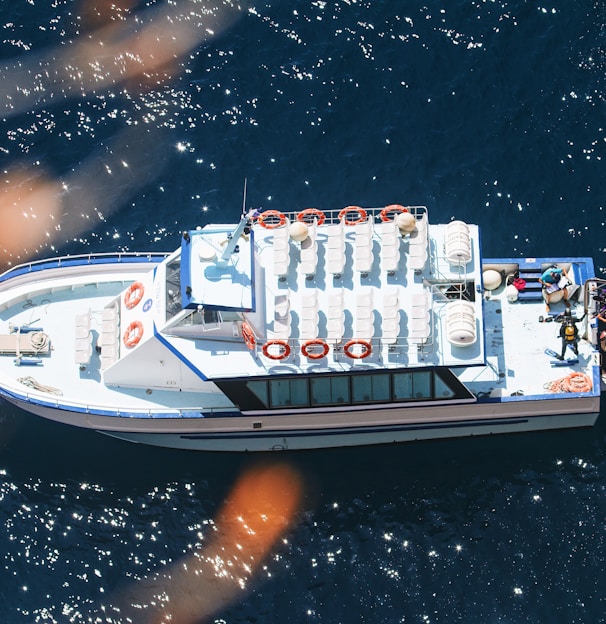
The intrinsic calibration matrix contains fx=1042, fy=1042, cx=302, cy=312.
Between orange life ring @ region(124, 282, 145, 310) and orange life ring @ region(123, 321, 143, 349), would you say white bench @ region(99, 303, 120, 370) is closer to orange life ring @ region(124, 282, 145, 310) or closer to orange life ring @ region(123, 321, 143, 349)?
orange life ring @ region(123, 321, 143, 349)

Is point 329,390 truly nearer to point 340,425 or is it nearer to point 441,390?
point 340,425

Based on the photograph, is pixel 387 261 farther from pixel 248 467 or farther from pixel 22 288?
pixel 22 288

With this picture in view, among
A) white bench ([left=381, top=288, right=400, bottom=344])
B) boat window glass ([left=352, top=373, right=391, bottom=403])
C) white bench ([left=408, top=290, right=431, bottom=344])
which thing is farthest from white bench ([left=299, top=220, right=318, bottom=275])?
boat window glass ([left=352, top=373, right=391, bottom=403])

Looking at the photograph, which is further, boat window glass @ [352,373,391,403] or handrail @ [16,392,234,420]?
handrail @ [16,392,234,420]

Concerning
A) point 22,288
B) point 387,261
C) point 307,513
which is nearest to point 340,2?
point 387,261

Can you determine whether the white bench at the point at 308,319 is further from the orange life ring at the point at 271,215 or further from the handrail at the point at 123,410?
the handrail at the point at 123,410

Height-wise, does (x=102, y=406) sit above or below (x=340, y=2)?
below
